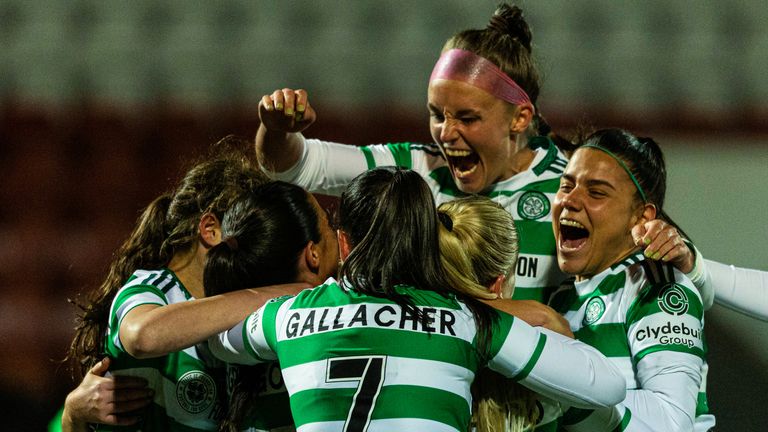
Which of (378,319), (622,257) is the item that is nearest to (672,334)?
(622,257)

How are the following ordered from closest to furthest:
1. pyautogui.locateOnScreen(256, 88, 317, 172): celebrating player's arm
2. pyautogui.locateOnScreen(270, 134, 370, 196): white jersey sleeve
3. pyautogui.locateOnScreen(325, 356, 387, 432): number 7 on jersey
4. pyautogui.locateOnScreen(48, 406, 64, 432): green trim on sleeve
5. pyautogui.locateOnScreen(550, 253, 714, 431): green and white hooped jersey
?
pyautogui.locateOnScreen(325, 356, 387, 432): number 7 on jersey → pyautogui.locateOnScreen(550, 253, 714, 431): green and white hooped jersey → pyautogui.locateOnScreen(256, 88, 317, 172): celebrating player's arm → pyautogui.locateOnScreen(270, 134, 370, 196): white jersey sleeve → pyautogui.locateOnScreen(48, 406, 64, 432): green trim on sleeve

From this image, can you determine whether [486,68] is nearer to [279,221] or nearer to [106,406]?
[279,221]

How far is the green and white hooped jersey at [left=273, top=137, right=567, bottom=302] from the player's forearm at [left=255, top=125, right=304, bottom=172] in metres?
0.02

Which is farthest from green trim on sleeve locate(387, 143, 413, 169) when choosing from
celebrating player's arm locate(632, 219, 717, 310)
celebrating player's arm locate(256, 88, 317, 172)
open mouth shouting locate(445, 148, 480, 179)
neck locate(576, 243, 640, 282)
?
celebrating player's arm locate(632, 219, 717, 310)

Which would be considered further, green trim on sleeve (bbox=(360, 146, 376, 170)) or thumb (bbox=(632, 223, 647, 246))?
green trim on sleeve (bbox=(360, 146, 376, 170))

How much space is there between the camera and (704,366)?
2049 millimetres

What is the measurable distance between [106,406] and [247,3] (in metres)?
3.28

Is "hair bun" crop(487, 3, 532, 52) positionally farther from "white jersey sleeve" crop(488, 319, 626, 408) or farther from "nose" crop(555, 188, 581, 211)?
"white jersey sleeve" crop(488, 319, 626, 408)

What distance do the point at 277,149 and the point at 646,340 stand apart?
934mm

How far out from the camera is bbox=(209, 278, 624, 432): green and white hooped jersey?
5.23 ft

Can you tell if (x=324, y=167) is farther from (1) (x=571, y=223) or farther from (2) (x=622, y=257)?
(2) (x=622, y=257)

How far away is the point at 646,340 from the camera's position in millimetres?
1940

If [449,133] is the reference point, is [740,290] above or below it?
below

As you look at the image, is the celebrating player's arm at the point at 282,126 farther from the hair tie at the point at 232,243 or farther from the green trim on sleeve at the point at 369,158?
the hair tie at the point at 232,243
